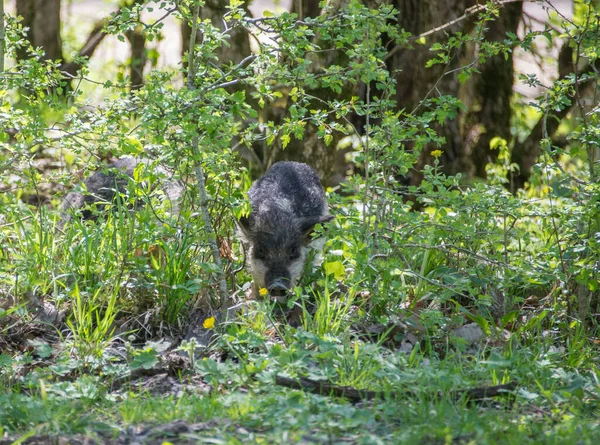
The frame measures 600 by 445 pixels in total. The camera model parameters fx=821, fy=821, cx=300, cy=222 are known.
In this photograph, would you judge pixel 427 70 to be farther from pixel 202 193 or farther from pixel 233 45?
pixel 202 193

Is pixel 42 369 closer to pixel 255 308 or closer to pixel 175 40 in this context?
pixel 255 308

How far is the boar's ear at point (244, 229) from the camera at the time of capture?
25.1 feet

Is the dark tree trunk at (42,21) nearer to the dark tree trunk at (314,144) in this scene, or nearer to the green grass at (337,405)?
the dark tree trunk at (314,144)

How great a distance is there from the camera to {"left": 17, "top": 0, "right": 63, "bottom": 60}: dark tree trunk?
1155 cm

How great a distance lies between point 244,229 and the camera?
7703 millimetres

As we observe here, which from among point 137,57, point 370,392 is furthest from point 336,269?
point 137,57

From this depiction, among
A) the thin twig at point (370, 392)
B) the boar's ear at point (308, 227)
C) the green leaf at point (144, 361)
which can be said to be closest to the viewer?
the thin twig at point (370, 392)

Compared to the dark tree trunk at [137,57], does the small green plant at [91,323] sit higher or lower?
lower

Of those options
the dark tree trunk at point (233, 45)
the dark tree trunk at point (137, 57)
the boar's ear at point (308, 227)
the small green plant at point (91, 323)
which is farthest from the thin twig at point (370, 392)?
the dark tree trunk at point (137, 57)

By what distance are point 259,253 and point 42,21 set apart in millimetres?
5889

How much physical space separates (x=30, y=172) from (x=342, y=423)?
3749 millimetres

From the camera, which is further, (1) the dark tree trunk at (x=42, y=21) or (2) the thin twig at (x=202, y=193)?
(1) the dark tree trunk at (x=42, y=21)

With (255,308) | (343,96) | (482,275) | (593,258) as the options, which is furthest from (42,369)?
(343,96)

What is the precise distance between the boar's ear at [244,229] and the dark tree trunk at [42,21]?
17.6ft
